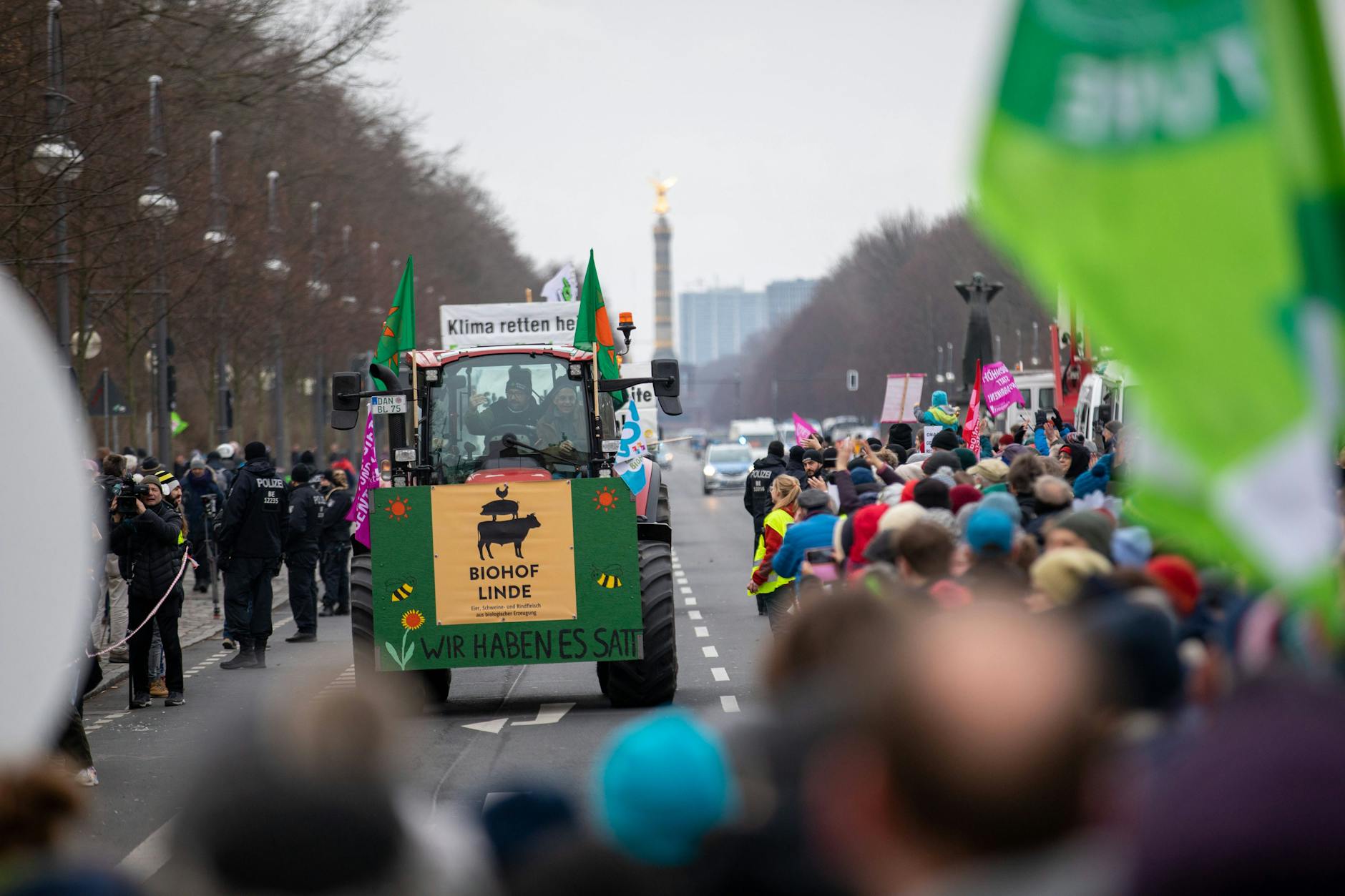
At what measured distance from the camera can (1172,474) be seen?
3426 mm

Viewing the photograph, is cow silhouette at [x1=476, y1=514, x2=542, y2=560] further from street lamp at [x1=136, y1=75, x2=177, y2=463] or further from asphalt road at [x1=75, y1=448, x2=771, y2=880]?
street lamp at [x1=136, y1=75, x2=177, y2=463]

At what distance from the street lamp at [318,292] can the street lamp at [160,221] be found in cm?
1129

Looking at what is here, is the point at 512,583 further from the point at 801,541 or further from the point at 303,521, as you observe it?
the point at 303,521

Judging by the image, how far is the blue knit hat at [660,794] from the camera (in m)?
3.18

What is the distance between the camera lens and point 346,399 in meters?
13.5

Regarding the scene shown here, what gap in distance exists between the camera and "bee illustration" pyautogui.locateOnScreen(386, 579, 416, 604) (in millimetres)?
12609

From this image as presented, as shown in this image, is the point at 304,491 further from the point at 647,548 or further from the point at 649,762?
the point at 649,762

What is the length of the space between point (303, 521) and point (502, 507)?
7.08 meters

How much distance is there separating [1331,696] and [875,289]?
307ft

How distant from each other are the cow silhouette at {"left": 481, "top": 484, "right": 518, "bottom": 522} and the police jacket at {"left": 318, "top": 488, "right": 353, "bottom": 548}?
353 inches

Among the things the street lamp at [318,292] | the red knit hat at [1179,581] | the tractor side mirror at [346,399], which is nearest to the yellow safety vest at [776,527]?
the tractor side mirror at [346,399]

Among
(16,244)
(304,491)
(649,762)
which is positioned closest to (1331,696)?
(649,762)

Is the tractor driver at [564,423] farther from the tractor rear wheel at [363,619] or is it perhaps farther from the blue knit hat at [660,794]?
the blue knit hat at [660,794]

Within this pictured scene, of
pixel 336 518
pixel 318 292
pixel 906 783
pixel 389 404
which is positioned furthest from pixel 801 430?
pixel 318 292
